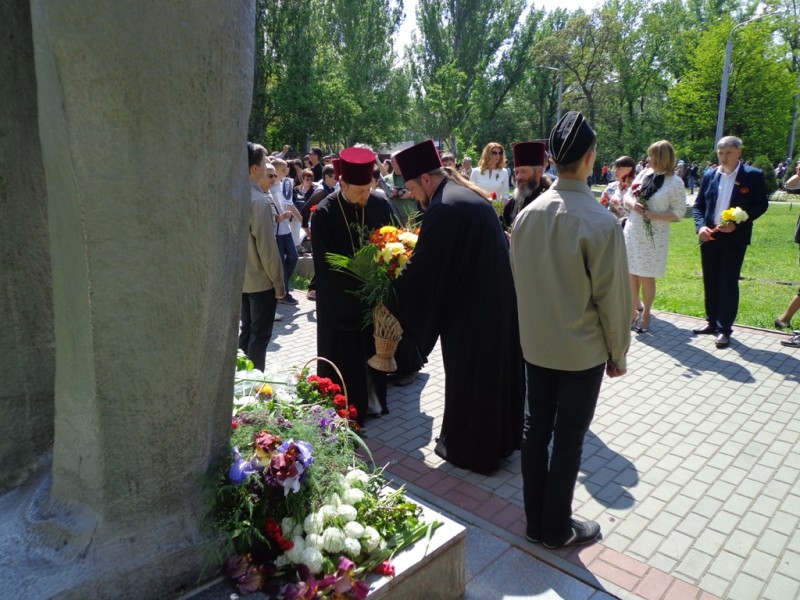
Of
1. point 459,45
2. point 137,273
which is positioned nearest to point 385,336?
point 137,273

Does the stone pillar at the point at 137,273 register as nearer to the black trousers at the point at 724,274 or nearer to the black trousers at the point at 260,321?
the black trousers at the point at 260,321

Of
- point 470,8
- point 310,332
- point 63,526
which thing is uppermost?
point 470,8

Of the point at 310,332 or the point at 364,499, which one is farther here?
the point at 310,332

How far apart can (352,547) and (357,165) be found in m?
2.96

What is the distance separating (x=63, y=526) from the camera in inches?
87.6

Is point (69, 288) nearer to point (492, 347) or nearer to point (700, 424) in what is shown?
point (492, 347)

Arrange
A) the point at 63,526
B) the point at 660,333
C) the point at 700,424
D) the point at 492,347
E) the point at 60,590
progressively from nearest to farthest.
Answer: the point at 60,590
the point at 63,526
the point at 492,347
the point at 700,424
the point at 660,333

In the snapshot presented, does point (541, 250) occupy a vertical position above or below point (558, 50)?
below

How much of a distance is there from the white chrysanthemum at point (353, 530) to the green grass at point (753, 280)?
681 cm

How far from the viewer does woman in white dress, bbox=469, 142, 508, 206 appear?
9.94m

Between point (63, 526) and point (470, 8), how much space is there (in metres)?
46.3

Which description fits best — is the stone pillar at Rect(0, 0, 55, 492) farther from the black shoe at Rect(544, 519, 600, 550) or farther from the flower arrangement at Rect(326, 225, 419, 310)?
the black shoe at Rect(544, 519, 600, 550)

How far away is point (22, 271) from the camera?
2.35 m

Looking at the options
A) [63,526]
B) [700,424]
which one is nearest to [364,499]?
[63,526]
